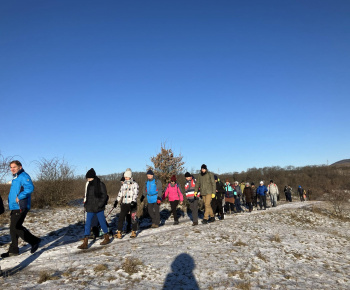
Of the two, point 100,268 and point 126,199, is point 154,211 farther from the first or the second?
point 100,268

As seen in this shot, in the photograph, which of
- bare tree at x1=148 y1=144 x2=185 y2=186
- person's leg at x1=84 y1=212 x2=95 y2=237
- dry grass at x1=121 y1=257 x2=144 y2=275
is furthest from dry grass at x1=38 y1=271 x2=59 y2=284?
bare tree at x1=148 y1=144 x2=185 y2=186

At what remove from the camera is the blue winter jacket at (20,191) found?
18.8 ft

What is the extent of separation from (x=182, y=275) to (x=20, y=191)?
3.86m

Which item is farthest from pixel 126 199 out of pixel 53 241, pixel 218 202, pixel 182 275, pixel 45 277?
pixel 218 202

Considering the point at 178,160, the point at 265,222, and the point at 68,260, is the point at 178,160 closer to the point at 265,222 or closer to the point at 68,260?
the point at 265,222

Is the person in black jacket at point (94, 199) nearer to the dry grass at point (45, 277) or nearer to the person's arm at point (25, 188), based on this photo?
the person's arm at point (25, 188)

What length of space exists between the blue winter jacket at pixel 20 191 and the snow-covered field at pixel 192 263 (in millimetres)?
1176

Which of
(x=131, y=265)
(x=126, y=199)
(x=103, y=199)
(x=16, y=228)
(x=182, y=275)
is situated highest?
(x=103, y=199)

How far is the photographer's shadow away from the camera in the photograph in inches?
178

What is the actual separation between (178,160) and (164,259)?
88.9 feet

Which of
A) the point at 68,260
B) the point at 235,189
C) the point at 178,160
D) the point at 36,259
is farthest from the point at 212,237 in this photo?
the point at 178,160

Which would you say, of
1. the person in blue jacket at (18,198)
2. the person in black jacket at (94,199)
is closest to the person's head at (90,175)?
the person in black jacket at (94,199)

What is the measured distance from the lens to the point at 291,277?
5.32 metres

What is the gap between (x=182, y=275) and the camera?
16.2ft
